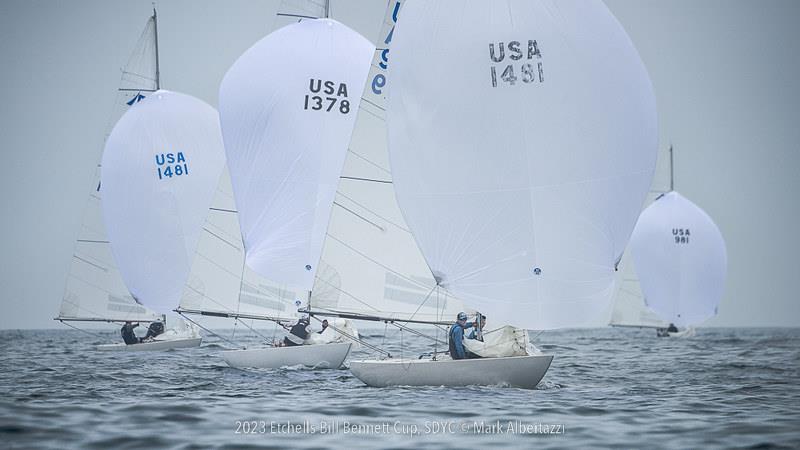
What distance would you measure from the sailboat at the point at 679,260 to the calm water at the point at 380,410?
27.5 m

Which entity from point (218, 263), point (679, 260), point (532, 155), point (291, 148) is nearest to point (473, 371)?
point (532, 155)

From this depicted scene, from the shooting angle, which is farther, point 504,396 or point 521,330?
point 521,330

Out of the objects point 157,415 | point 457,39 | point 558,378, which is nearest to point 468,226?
point 457,39

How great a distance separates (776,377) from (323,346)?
35.0ft

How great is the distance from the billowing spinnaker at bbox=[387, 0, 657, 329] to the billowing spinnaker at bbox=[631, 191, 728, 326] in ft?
112

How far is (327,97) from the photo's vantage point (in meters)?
25.3

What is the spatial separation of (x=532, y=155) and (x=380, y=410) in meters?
5.61

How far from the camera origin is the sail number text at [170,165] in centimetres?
3341

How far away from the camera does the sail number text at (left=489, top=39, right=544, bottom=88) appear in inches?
690

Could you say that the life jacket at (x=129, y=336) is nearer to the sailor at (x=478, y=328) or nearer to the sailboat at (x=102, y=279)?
the sailboat at (x=102, y=279)

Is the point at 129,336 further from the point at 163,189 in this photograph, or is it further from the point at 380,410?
the point at 380,410

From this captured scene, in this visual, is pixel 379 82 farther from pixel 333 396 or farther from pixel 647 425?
pixel 647 425

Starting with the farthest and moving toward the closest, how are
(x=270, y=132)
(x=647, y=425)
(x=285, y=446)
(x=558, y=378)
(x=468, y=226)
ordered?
(x=270, y=132)
(x=558, y=378)
(x=468, y=226)
(x=647, y=425)
(x=285, y=446)

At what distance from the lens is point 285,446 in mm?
11188
